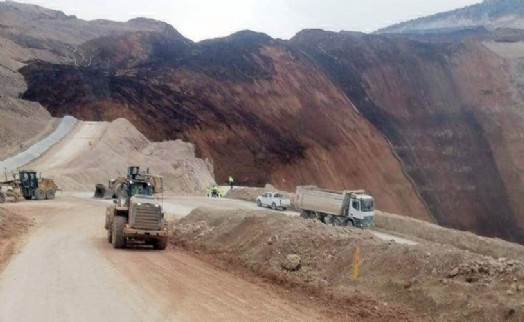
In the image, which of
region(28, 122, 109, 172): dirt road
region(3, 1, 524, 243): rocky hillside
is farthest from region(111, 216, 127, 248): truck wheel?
region(3, 1, 524, 243): rocky hillside

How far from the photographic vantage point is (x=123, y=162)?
59.4 meters

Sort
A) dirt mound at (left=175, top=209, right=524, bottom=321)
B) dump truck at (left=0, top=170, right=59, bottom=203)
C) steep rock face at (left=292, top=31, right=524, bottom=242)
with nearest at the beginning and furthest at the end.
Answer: dirt mound at (left=175, top=209, right=524, bottom=321), dump truck at (left=0, top=170, right=59, bottom=203), steep rock face at (left=292, top=31, right=524, bottom=242)

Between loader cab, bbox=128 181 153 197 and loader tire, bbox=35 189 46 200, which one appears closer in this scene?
loader cab, bbox=128 181 153 197

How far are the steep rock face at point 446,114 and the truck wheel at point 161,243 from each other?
208ft

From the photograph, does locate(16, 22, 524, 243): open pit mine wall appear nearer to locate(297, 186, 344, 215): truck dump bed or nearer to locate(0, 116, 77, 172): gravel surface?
locate(0, 116, 77, 172): gravel surface

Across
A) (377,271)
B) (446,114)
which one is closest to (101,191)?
(377,271)

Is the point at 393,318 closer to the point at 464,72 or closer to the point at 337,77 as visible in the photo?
the point at 337,77

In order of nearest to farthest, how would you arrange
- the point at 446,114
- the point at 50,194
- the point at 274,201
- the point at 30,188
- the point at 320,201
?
the point at 320,201
the point at 30,188
the point at 50,194
the point at 274,201
the point at 446,114

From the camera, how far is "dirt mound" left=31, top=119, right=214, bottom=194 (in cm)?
5512

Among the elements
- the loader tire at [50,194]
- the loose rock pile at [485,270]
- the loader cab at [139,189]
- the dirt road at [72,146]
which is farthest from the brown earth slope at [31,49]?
the loose rock pile at [485,270]

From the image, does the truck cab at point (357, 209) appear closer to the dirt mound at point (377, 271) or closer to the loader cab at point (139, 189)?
the dirt mound at point (377, 271)

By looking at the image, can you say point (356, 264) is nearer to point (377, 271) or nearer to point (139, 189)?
point (377, 271)

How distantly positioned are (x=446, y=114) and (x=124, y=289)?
3570 inches

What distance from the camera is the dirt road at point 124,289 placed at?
12.9 metres
